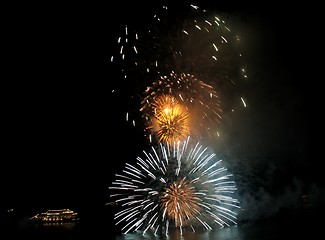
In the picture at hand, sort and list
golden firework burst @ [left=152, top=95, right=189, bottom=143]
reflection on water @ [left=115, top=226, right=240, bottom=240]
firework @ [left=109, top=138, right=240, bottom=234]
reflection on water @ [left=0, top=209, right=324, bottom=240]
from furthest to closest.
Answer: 1. golden firework burst @ [left=152, top=95, right=189, bottom=143]
2. reflection on water @ [left=115, top=226, right=240, bottom=240]
3. reflection on water @ [left=0, top=209, right=324, bottom=240]
4. firework @ [left=109, top=138, right=240, bottom=234]

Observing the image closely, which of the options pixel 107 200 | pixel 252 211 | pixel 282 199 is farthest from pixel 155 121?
pixel 107 200

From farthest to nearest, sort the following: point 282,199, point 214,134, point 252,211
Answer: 1. point 282,199
2. point 252,211
3. point 214,134

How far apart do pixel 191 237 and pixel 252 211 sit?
7.72 meters

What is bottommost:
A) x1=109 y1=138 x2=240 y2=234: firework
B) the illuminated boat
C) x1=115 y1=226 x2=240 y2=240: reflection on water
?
x1=115 y1=226 x2=240 y2=240: reflection on water

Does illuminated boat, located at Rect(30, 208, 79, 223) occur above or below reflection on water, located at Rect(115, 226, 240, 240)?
above

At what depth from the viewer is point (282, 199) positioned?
91.6 feet

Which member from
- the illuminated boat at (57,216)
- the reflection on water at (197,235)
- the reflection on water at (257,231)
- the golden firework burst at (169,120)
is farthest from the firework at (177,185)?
the illuminated boat at (57,216)

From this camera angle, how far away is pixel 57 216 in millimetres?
35406

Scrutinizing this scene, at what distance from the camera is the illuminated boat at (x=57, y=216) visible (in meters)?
33.8

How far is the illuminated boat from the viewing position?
1330 inches

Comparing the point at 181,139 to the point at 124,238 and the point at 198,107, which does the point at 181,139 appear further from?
the point at 124,238

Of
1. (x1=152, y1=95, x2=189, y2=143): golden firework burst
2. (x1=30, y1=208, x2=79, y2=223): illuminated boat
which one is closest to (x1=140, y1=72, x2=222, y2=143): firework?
(x1=152, y1=95, x2=189, y2=143): golden firework burst

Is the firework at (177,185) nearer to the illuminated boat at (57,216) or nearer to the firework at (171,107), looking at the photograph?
the firework at (171,107)

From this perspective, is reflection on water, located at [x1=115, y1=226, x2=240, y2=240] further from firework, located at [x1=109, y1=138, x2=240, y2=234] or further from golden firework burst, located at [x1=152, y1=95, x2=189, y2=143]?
golden firework burst, located at [x1=152, y1=95, x2=189, y2=143]
